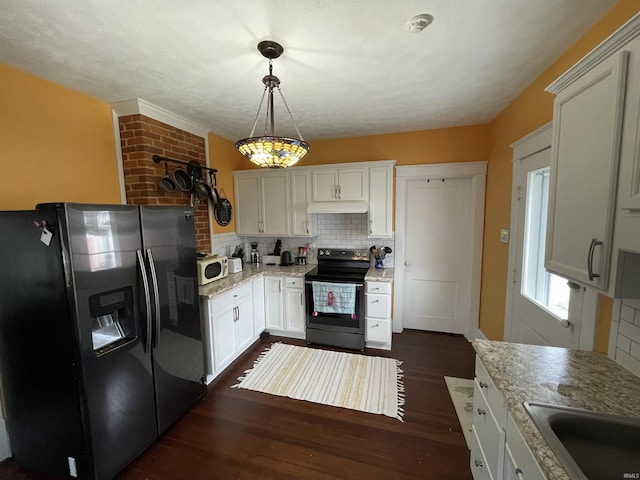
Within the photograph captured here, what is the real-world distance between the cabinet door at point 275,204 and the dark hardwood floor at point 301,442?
1938mm

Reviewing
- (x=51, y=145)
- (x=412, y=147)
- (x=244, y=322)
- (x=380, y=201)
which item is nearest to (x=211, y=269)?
(x=244, y=322)

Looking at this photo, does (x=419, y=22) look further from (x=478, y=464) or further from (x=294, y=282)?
(x=294, y=282)

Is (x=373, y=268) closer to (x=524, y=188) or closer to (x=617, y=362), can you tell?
(x=524, y=188)

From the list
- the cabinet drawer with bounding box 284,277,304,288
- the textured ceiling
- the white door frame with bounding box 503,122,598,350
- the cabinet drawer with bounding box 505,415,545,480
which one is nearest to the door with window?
the white door frame with bounding box 503,122,598,350

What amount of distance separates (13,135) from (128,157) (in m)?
0.73

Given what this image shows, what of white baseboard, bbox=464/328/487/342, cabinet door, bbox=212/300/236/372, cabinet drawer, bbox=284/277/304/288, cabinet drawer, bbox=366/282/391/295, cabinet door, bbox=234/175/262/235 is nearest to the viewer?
cabinet door, bbox=212/300/236/372

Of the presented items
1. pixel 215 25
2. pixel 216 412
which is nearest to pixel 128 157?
pixel 215 25

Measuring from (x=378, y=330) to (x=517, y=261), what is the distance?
1.55 metres

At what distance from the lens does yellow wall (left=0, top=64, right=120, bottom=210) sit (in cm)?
173

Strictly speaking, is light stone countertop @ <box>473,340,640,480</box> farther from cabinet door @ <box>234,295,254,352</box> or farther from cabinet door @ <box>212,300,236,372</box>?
cabinet door @ <box>234,295,254,352</box>

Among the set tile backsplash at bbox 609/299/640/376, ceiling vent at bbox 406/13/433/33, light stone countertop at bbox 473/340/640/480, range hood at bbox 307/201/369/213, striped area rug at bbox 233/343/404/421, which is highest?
ceiling vent at bbox 406/13/433/33

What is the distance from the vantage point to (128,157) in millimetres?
2422

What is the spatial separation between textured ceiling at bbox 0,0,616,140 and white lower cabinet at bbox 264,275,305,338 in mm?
1993

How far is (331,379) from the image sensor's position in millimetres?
2535
